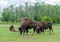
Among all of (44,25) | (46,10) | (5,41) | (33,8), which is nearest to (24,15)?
(33,8)

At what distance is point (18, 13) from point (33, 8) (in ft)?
38.6

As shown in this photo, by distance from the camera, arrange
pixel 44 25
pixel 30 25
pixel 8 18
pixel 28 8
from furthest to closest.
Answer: pixel 28 8 < pixel 8 18 < pixel 44 25 < pixel 30 25

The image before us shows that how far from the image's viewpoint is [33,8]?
447ft

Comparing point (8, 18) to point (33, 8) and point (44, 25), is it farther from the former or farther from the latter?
point (44, 25)

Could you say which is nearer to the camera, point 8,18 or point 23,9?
point 8,18

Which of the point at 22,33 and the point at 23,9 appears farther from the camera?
the point at 23,9

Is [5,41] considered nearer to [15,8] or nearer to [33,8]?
[33,8]

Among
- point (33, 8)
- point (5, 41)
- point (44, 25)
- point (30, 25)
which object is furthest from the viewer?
point (33, 8)

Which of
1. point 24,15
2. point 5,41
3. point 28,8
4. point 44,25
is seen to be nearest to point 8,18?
point 24,15

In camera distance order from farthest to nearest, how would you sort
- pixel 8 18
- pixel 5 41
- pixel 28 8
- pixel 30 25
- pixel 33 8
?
pixel 28 8 → pixel 33 8 → pixel 8 18 → pixel 30 25 → pixel 5 41

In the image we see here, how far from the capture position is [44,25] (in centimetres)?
3481

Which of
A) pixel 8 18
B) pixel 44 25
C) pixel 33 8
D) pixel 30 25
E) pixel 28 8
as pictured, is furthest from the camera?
pixel 28 8

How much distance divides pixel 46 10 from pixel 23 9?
81.9 feet

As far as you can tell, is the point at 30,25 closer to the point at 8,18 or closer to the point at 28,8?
the point at 8,18
